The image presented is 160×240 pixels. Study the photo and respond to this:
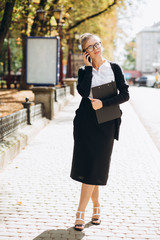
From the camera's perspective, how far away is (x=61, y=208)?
438 centimetres

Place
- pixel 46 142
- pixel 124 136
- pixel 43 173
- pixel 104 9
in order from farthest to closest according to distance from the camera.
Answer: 1. pixel 104 9
2. pixel 124 136
3. pixel 46 142
4. pixel 43 173

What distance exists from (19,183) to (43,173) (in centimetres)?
67

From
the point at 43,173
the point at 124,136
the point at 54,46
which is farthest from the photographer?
the point at 54,46

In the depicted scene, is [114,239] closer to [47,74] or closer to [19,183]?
[19,183]

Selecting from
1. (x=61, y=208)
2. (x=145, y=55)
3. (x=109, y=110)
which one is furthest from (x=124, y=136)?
(x=145, y=55)

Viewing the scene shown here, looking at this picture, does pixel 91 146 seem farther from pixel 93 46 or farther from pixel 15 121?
pixel 15 121

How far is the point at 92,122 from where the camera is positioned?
11.9 feet

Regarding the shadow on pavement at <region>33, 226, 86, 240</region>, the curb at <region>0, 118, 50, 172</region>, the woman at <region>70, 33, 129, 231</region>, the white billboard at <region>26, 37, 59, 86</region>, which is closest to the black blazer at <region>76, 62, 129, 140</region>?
the woman at <region>70, 33, 129, 231</region>

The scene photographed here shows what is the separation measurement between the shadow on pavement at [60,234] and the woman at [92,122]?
8 centimetres

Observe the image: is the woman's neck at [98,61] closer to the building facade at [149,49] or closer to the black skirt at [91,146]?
the black skirt at [91,146]

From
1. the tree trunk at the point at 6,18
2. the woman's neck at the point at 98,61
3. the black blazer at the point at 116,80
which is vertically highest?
the tree trunk at the point at 6,18

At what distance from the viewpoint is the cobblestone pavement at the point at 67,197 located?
3715 millimetres

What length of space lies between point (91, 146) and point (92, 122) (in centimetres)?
25

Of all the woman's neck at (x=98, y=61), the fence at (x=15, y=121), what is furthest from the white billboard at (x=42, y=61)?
the woman's neck at (x=98, y=61)
